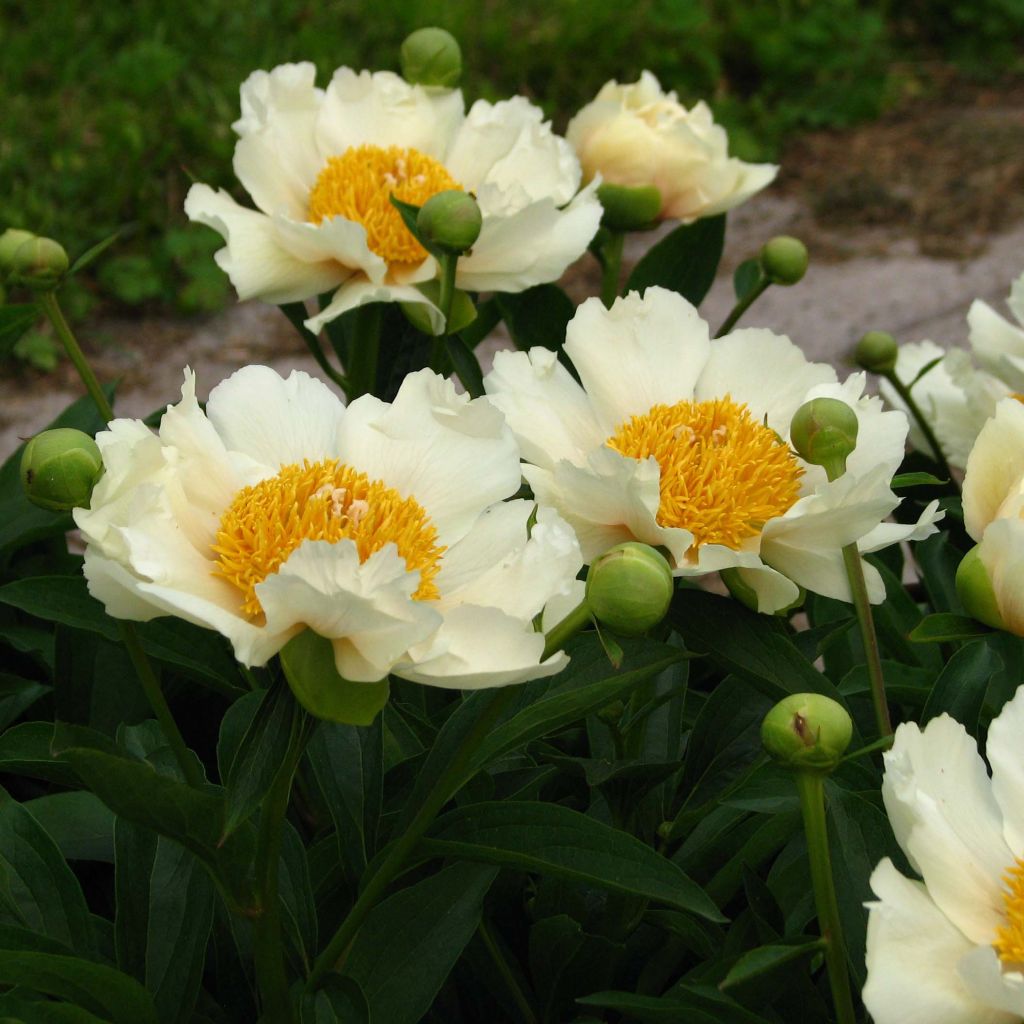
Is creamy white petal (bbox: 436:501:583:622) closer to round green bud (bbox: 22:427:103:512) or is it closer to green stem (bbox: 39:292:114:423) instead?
round green bud (bbox: 22:427:103:512)

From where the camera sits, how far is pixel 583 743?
0.99 m

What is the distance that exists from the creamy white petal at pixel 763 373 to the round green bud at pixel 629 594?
0.27m

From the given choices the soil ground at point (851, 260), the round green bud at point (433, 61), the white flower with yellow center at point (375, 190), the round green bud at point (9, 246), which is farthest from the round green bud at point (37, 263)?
the soil ground at point (851, 260)

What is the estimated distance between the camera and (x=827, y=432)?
0.75 metres

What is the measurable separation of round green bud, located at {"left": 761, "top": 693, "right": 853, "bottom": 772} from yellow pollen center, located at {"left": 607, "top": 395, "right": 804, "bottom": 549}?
0.16m

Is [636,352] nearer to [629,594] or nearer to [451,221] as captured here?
[451,221]

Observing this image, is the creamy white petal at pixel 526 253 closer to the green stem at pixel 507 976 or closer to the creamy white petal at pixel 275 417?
the creamy white petal at pixel 275 417

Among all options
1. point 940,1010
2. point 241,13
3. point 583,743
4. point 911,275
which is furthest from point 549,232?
point 241,13

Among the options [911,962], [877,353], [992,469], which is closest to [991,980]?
[911,962]

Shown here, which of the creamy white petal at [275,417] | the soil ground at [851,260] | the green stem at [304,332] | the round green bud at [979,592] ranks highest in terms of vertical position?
the creamy white petal at [275,417]

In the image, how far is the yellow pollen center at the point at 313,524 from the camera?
69cm

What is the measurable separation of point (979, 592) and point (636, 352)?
0.25 meters

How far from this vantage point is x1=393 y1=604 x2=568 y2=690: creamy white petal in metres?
0.64

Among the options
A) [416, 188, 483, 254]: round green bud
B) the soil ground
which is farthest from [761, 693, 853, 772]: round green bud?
the soil ground
